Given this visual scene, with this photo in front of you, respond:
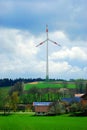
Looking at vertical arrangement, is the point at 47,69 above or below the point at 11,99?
above

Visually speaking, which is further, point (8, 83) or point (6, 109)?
point (8, 83)

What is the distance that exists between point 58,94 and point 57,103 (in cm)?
5141

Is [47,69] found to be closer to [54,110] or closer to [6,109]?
[6,109]

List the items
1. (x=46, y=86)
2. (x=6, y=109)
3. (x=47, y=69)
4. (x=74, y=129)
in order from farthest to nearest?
(x=46, y=86), (x=47, y=69), (x=6, y=109), (x=74, y=129)

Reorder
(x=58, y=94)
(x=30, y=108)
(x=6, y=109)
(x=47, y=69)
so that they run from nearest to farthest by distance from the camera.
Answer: (x=6, y=109)
(x=30, y=108)
(x=47, y=69)
(x=58, y=94)

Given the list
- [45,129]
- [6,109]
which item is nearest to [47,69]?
[6,109]

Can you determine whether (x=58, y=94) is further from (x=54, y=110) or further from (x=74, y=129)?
(x=74, y=129)

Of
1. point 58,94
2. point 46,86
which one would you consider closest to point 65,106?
point 58,94

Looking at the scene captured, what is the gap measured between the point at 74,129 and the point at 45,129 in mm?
2938

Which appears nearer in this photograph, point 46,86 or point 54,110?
point 54,110

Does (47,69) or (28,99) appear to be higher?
(47,69)

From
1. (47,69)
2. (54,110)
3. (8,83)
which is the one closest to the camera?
(54,110)

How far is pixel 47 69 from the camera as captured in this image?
374ft

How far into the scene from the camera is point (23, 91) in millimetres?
Result: 136500
